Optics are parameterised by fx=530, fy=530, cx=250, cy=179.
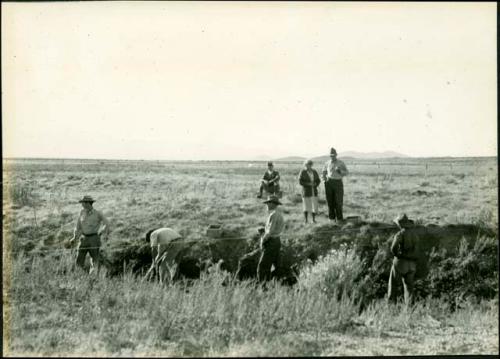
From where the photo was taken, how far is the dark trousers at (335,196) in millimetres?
14094

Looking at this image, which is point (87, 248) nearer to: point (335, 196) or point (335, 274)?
point (335, 274)

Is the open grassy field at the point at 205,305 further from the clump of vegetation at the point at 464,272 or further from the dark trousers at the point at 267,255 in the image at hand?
the dark trousers at the point at 267,255

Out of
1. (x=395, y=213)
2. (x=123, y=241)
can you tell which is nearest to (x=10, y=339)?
(x=123, y=241)

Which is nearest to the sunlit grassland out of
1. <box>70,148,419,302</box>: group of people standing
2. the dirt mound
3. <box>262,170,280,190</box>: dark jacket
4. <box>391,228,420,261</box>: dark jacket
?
<box>70,148,419,302</box>: group of people standing

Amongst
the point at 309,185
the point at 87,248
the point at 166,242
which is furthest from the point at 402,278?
the point at 87,248

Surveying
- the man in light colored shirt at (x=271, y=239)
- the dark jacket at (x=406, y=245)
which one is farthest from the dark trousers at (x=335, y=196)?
the man in light colored shirt at (x=271, y=239)

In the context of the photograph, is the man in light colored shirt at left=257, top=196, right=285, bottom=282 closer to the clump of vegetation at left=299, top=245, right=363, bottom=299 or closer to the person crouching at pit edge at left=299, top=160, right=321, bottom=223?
the clump of vegetation at left=299, top=245, right=363, bottom=299

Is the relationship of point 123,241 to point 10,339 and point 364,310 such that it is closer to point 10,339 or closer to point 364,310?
point 10,339

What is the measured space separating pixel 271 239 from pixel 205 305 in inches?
84.0

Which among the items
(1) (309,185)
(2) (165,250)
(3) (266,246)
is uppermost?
(1) (309,185)

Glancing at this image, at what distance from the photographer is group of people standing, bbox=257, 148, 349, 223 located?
14.1 m

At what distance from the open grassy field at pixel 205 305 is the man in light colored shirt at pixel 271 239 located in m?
0.45

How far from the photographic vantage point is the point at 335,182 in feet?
46.2

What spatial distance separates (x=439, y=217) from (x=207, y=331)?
28.0 ft
